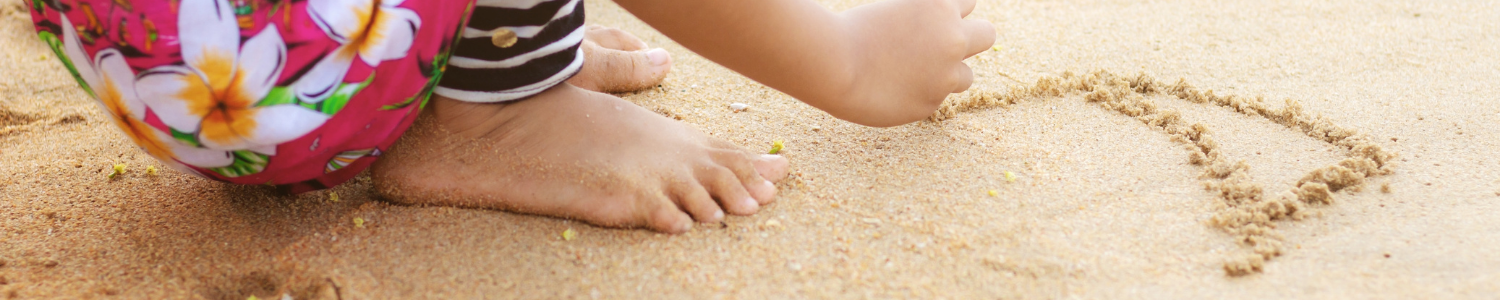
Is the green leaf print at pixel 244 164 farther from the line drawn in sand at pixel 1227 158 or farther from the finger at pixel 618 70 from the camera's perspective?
the line drawn in sand at pixel 1227 158

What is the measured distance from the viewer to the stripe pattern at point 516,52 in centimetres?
91

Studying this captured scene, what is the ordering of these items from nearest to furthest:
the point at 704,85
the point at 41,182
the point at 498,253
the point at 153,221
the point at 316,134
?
the point at 316,134
the point at 498,253
the point at 153,221
the point at 41,182
the point at 704,85

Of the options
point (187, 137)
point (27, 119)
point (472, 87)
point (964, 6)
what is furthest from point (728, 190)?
point (27, 119)

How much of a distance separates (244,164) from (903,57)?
0.71m

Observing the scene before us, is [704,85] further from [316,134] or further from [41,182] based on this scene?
[41,182]

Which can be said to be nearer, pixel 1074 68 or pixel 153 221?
pixel 153 221

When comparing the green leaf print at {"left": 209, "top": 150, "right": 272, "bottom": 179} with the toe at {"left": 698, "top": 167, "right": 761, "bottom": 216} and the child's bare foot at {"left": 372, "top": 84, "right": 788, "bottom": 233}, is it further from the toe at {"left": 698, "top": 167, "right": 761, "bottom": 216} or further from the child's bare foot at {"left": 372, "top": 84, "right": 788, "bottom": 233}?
the toe at {"left": 698, "top": 167, "right": 761, "bottom": 216}

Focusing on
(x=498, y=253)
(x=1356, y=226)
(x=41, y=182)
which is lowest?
(x=41, y=182)

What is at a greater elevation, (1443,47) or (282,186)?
(1443,47)

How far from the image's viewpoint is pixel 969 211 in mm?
987

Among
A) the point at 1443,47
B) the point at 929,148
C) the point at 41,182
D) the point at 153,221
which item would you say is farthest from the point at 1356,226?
the point at 41,182

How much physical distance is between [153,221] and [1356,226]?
1.29 metres

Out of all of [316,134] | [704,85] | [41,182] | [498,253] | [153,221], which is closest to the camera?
[316,134]

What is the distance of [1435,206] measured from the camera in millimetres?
976
